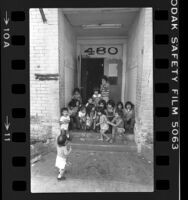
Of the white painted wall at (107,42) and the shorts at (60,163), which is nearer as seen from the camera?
the shorts at (60,163)

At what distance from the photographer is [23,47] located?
6.73 feet

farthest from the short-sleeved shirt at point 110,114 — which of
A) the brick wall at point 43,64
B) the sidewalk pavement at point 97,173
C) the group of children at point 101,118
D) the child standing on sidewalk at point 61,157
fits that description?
the child standing on sidewalk at point 61,157

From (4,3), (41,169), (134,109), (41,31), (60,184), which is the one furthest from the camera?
(134,109)

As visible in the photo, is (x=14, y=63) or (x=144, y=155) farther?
(x=144, y=155)

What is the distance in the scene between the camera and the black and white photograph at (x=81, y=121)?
9.16 feet

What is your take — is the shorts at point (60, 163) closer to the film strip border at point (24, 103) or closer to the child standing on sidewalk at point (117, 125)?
the film strip border at point (24, 103)

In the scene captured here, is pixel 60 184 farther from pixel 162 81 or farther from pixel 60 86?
pixel 162 81

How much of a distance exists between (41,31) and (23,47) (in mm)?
1373

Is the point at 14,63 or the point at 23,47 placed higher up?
the point at 23,47

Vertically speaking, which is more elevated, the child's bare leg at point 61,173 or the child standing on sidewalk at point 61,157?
the child standing on sidewalk at point 61,157

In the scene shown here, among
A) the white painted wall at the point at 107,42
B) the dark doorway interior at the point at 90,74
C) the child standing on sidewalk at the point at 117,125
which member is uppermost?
the white painted wall at the point at 107,42

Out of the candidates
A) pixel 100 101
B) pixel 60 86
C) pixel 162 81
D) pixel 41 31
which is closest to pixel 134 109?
pixel 100 101

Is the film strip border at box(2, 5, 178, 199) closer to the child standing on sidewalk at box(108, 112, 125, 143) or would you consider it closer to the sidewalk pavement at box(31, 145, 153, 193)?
the sidewalk pavement at box(31, 145, 153, 193)

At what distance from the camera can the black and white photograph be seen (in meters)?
2.79
